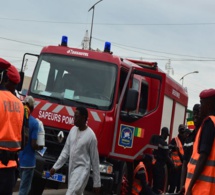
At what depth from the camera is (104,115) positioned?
9.20 m

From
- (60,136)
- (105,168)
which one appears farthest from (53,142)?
(105,168)

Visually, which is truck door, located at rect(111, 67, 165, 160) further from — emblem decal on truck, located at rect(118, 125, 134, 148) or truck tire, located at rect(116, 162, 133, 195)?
truck tire, located at rect(116, 162, 133, 195)

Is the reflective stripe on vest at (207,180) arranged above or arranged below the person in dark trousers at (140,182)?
above

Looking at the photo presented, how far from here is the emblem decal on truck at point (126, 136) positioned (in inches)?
372

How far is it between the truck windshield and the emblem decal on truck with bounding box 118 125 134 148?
51 cm

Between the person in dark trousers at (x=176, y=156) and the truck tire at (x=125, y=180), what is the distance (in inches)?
108

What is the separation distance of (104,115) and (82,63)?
118 centimetres

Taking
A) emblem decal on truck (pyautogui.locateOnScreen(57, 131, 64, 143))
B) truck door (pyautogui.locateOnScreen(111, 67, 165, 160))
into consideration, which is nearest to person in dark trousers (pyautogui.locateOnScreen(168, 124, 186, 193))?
truck door (pyautogui.locateOnScreen(111, 67, 165, 160))

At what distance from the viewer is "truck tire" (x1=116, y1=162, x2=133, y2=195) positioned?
9.45 metres

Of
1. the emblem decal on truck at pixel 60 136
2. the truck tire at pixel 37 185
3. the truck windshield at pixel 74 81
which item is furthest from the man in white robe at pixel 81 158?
the truck tire at pixel 37 185

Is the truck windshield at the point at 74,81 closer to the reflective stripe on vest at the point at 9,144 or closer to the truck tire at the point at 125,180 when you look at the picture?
the truck tire at the point at 125,180

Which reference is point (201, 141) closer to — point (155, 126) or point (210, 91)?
point (210, 91)

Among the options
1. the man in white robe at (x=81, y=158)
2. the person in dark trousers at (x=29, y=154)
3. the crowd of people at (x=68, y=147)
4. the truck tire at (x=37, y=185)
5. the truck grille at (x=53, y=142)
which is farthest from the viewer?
the truck tire at (x=37, y=185)

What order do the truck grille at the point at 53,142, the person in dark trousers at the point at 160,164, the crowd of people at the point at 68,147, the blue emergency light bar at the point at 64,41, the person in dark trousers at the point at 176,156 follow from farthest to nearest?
the person in dark trousers at the point at 176,156, the person in dark trousers at the point at 160,164, the blue emergency light bar at the point at 64,41, the truck grille at the point at 53,142, the crowd of people at the point at 68,147
